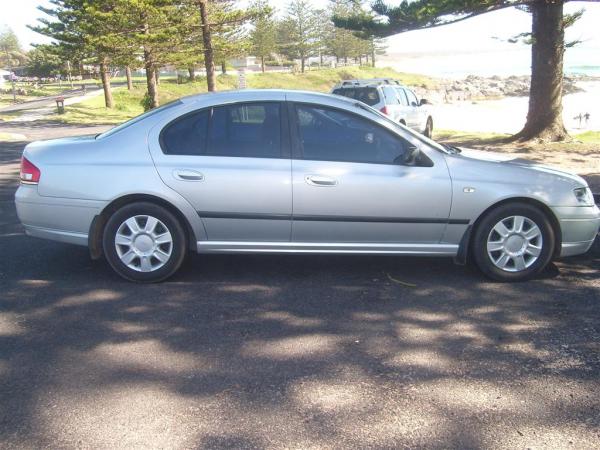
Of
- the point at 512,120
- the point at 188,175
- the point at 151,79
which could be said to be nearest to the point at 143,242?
the point at 188,175

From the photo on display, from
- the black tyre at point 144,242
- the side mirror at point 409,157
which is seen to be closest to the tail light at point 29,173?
the black tyre at point 144,242

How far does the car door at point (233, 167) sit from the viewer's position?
16.7ft

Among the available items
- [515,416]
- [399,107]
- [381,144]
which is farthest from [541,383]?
[399,107]

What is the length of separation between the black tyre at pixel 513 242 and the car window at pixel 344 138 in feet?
3.20

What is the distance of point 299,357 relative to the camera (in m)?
3.83

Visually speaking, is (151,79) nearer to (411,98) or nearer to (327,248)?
(411,98)

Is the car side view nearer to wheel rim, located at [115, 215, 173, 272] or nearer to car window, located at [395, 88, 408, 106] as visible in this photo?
wheel rim, located at [115, 215, 173, 272]

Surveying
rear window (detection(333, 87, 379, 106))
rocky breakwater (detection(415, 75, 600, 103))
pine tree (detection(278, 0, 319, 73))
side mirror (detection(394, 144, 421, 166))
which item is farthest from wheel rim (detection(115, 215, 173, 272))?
pine tree (detection(278, 0, 319, 73))

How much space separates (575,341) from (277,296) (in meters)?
2.19

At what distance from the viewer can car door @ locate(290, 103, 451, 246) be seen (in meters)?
5.10

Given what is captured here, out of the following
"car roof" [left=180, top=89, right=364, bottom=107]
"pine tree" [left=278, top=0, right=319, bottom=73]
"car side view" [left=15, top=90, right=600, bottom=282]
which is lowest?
"car side view" [left=15, top=90, right=600, bottom=282]

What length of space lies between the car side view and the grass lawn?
1727 centimetres

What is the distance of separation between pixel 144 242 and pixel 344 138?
1898 mm

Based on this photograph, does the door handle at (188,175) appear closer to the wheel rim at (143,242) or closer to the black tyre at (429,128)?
the wheel rim at (143,242)
